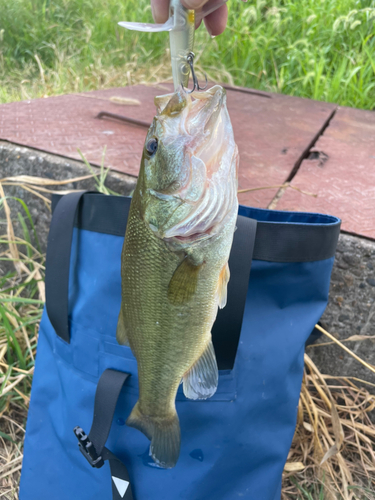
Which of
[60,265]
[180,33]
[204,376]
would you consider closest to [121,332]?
[204,376]

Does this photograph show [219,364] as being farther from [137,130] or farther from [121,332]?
[137,130]

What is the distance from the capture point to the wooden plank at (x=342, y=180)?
159cm

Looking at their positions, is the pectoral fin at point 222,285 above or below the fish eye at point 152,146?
below

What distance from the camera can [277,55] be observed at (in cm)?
377

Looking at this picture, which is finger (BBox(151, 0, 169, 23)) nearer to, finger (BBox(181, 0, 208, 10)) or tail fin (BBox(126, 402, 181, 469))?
finger (BBox(181, 0, 208, 10))

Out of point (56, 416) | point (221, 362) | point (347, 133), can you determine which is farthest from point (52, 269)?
point (347, 133)

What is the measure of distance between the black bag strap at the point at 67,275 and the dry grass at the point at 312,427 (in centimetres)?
49

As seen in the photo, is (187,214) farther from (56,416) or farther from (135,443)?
(56,416)

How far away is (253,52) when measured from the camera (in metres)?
3.76

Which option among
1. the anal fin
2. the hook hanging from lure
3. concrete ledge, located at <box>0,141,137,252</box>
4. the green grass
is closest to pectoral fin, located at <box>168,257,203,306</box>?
the anal fin

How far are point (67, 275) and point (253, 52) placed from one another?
3.42 meters

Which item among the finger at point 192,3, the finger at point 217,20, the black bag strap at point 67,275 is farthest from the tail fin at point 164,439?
the finger at point 217,20

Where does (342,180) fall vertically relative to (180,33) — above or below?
below

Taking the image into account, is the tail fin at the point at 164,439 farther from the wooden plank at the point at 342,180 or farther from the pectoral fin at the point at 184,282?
the wooden plank at the point at 342,180
